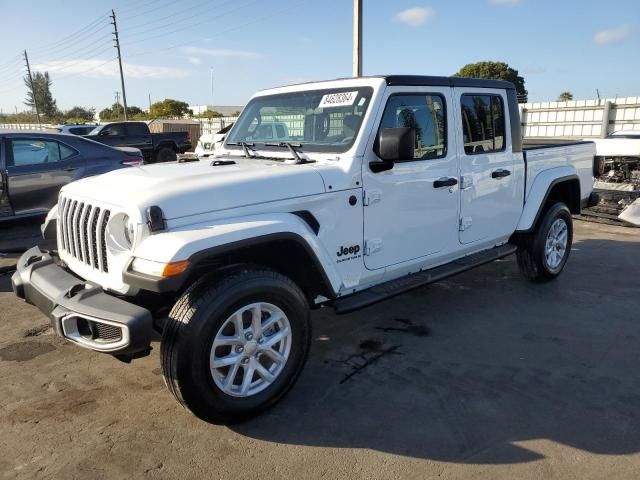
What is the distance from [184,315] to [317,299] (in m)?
1.13

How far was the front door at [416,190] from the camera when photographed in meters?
3.58

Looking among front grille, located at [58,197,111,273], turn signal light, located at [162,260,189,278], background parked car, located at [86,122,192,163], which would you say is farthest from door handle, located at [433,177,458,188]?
background parked car, located at [86,122,192,163]

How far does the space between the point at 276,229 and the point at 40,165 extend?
4955 mm

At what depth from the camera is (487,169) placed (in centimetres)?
446

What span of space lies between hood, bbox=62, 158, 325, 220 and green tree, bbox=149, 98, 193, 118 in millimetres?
56578

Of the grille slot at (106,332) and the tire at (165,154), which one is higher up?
the tire at (165,154)

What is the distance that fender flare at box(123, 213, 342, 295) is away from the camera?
→ 2.54 metres

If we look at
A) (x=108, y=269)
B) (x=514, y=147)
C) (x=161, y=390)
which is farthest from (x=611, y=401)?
(x=108, y=269)

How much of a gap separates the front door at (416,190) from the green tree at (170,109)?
56359mm

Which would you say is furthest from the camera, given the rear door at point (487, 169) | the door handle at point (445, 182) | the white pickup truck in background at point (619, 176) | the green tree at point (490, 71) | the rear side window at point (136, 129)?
the green tree at point (490, 71)

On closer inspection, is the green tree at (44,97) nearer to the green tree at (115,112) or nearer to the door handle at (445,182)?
the green tree at (115,112)

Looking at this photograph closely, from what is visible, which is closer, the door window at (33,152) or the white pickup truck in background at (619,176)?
the door window at (33,152)

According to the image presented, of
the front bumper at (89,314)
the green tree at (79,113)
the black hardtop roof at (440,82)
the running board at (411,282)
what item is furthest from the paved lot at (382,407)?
the green tree at (79,113)

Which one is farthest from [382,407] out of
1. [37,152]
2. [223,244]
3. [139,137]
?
[139,137]
